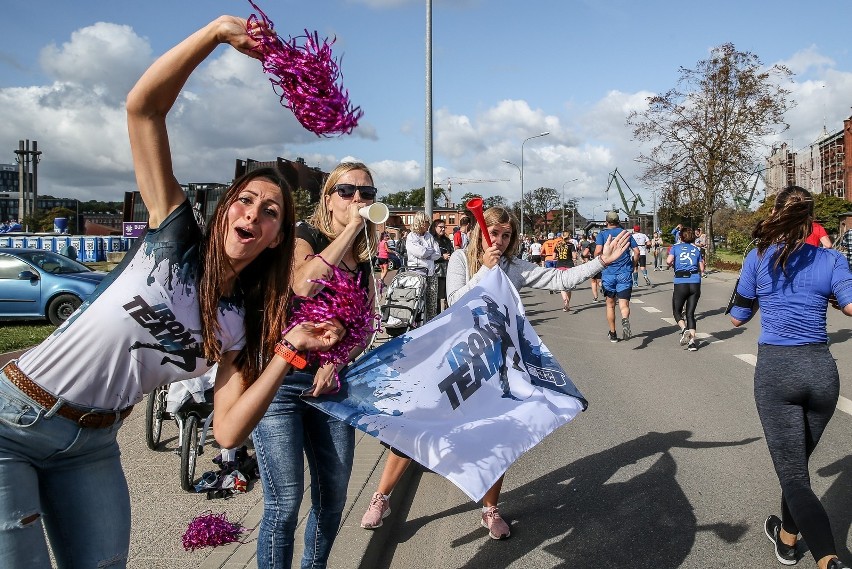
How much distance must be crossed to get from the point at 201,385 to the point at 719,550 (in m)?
3.47

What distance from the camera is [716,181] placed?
3753cm

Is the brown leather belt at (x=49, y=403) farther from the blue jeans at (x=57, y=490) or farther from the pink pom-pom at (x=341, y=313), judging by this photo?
the pink pom-pom at (x=341, y=313)

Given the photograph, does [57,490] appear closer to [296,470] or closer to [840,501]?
[296,470]

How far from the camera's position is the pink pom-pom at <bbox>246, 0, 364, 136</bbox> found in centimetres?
207

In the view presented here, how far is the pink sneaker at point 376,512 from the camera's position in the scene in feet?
14.0

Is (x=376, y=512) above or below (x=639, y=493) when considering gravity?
above

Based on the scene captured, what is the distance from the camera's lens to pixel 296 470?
2.89 metres

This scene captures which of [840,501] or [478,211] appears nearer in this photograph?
[478,211]

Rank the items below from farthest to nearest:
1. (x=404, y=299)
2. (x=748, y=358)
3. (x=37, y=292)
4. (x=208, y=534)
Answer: (x=37, y=292) < (x=748, y=358) < (x=404, y=299) < (x=208, y=534)

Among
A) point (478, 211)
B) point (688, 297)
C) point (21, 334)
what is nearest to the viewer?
point (478, 211)

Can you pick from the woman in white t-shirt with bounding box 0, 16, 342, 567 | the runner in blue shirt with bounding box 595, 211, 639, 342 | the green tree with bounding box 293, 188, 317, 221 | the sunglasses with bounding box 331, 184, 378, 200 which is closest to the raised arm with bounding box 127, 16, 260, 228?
Result: the woman in white t-shirt with bounding box 0, 16, 342, 567

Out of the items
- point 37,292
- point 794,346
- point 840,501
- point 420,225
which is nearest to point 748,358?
point 420,225

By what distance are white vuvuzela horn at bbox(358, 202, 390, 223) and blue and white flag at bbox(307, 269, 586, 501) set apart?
0.57m

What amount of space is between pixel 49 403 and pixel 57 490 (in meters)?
0.28
